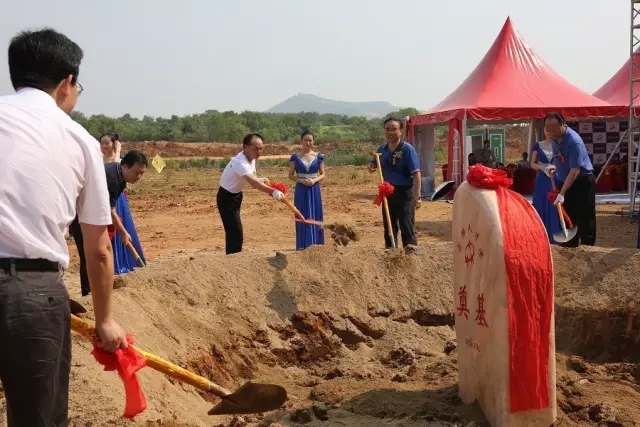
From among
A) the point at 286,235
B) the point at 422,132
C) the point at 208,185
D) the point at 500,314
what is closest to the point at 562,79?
the point at 422,132

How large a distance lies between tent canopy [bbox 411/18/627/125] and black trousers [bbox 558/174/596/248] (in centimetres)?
740

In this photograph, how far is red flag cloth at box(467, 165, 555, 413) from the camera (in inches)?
141

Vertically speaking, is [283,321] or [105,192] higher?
[105,192]

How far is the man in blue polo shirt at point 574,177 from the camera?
23.3ft

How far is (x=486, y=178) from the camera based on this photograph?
3945mm

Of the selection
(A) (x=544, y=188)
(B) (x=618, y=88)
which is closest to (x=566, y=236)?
(A) (x=544, y=188)

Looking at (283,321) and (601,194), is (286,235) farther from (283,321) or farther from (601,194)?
(601,194)

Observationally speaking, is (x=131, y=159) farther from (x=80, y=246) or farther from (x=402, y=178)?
(x=402, y=178)

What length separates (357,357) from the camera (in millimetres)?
5629

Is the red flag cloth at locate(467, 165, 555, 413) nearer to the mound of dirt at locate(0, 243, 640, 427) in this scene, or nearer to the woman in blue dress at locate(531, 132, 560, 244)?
the mound of dirt at locate(0, 243, 640, 427)

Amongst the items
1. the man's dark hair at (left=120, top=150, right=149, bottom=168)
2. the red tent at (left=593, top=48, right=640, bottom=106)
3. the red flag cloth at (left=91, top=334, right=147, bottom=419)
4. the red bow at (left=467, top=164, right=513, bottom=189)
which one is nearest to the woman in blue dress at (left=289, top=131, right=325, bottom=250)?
the man's dark hair at (left=120, top=150, right=149, bottom=168)

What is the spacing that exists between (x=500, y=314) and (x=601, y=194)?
564 inches

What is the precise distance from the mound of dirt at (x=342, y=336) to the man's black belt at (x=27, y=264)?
4.60 ft

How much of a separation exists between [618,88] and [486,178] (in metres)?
14.6
